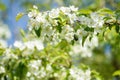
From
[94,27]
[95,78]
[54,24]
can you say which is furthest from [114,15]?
[95,78]

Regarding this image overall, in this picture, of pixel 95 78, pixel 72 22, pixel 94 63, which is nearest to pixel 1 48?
pixel 95 78

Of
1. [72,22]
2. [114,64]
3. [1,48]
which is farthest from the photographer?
[114,64]

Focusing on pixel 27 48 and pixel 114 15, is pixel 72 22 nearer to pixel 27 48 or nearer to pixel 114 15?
pixel 114 15

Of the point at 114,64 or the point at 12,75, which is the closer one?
the point at 12,75

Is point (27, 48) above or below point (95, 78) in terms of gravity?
above

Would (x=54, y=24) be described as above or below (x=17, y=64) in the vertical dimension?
below

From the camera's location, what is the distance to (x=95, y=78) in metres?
5.41

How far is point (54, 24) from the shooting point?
3.95 metres

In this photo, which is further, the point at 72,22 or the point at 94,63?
the point at 94,63

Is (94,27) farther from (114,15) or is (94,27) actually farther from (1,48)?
(1,48)

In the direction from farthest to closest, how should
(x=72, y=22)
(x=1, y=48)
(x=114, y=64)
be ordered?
(x=114, y=64)
(x=1, y=48)
(x=72, y=22)

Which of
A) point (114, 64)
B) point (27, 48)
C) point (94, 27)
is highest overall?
point (114, 64)

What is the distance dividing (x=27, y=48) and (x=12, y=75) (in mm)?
357

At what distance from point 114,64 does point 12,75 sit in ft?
27.6
